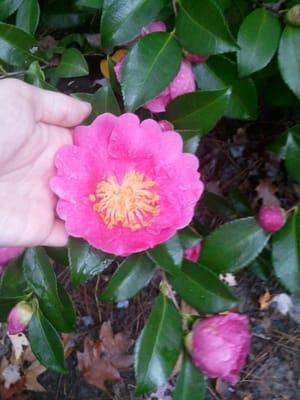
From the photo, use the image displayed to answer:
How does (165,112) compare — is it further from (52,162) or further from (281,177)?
(281,177)

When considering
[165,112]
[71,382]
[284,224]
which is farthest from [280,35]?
[71,382]

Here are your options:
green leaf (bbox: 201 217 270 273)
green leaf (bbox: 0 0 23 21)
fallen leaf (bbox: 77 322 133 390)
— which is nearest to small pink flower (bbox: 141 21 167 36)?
green leaf (bbox: 0 0 23 21)

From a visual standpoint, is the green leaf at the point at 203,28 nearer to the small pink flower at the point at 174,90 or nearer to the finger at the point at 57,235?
the small pink flower at the point at 174,90

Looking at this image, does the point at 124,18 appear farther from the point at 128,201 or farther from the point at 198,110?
the point at 128,201

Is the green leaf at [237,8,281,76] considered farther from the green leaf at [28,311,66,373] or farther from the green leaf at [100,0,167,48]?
the green leaf at [28,311,66,373]

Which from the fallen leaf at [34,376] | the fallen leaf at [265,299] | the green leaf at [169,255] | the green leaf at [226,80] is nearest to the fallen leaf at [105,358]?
the fallen leaf at [34,376]

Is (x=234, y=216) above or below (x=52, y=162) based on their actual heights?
below
